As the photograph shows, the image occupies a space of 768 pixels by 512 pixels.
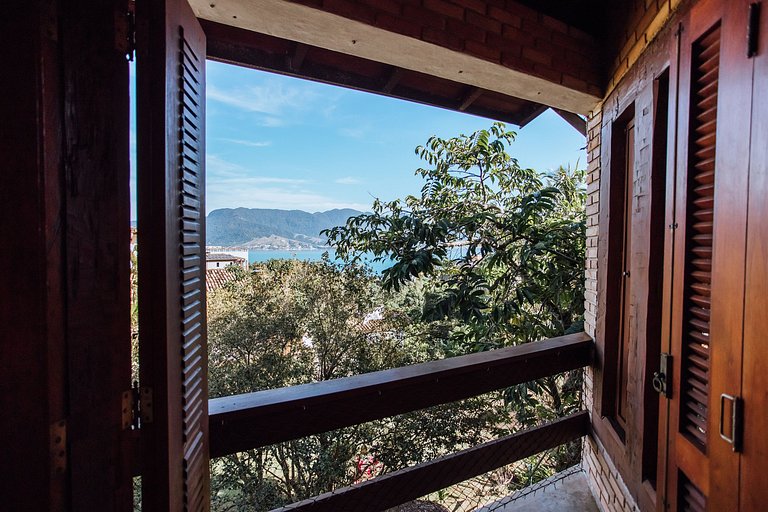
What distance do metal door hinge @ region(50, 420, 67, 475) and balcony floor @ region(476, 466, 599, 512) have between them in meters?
1.97

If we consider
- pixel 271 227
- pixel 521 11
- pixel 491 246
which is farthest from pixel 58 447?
pixel 271 227

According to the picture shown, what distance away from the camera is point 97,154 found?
66cm

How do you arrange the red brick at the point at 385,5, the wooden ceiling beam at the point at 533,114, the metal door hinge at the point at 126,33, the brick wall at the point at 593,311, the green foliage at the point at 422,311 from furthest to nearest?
the green foliage at the point at 422,311 → the wooden ceiling beam at the point at 533,114 → the brick wall at the point at 593,311 → the red brick at the point at 385,5 → the metal door hinge at the point at 126,33

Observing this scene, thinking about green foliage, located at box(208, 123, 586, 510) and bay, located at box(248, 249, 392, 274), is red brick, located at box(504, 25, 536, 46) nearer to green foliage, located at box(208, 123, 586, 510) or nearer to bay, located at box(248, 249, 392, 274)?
green foliage, located at box(208, 123, 586, 510)

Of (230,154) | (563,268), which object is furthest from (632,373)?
(230,154)

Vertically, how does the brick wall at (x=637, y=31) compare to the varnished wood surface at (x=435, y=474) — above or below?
above

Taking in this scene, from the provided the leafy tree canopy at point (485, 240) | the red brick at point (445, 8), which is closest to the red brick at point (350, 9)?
the red brick at point (445, 8)

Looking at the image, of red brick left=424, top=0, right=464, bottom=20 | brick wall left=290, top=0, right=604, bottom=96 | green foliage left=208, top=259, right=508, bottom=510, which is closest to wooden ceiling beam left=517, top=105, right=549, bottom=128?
brick wall left=290, top=0, right=604, bottom=96

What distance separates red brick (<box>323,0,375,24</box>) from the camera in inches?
46.6

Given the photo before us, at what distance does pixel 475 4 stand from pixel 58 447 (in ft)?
6.60

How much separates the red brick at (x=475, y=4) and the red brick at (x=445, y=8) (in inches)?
1.1

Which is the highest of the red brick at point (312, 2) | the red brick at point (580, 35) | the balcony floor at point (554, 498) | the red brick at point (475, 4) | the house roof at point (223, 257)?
the red brick at point (580, 35)

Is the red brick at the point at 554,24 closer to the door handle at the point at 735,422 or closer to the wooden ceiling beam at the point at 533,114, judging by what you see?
the wooden ceiling beam at the point at 533,114

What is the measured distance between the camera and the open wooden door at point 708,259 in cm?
75
